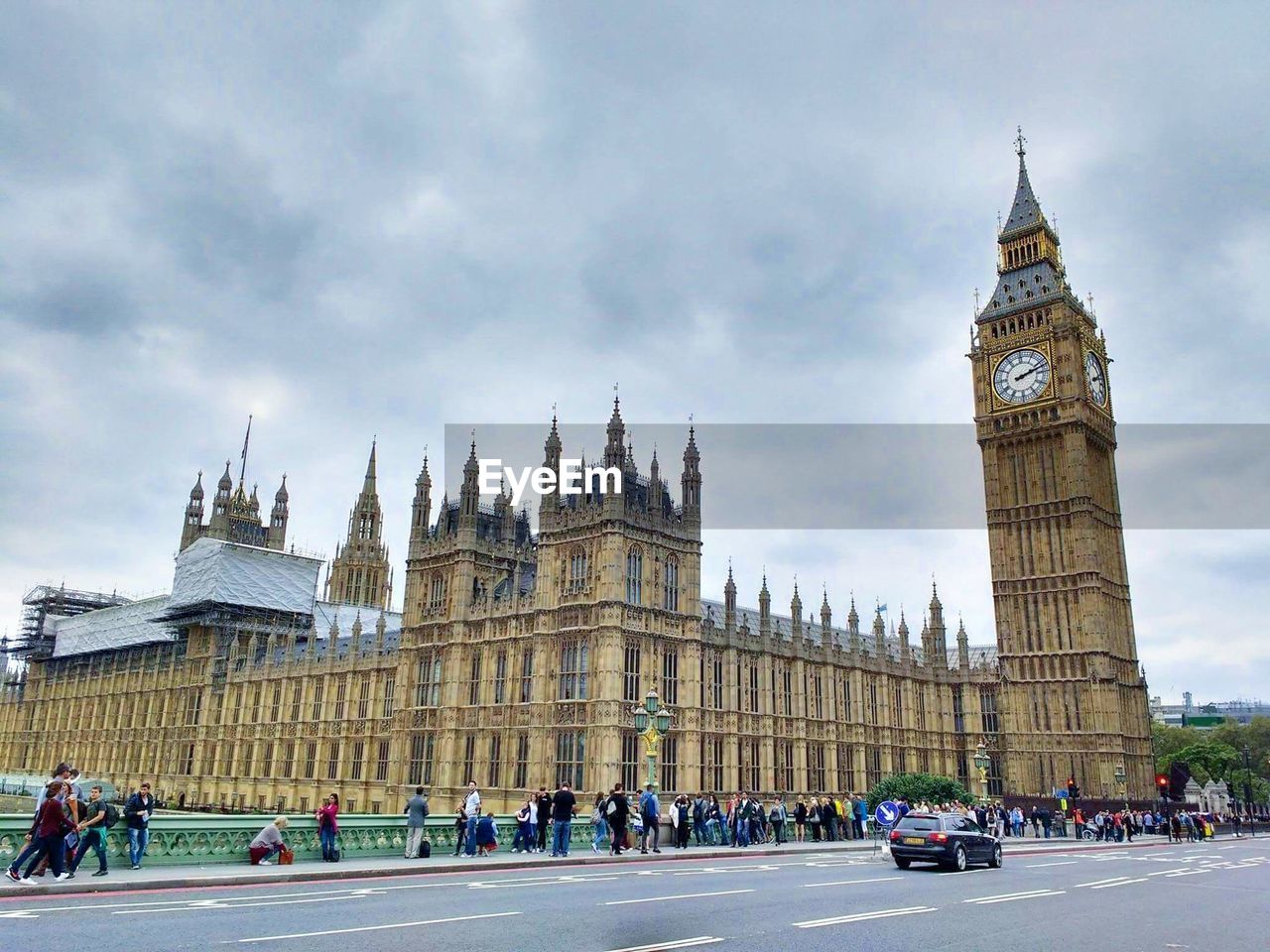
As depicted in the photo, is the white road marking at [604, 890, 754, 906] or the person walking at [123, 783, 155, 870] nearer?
the white road marking at [604, 890, 754, 906]

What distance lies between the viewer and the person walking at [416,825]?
79.1ft

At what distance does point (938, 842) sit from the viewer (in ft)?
83.2

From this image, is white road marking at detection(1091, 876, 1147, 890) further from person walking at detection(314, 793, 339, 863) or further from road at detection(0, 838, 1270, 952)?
person walking at detection(314, 793, 339, 863)

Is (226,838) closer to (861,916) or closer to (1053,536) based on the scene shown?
(861,916)

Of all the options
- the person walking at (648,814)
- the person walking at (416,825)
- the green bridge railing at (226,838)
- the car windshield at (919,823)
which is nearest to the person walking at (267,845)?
the green bridge railing at (226,838)

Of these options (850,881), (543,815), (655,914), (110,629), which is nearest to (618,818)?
(543,815)

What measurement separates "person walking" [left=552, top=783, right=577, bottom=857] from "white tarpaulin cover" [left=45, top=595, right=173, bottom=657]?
7990 centimetres

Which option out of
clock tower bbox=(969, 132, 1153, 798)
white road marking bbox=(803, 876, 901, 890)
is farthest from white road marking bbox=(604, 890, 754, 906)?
clock tower bbox=(969, 132, 1153, 798)

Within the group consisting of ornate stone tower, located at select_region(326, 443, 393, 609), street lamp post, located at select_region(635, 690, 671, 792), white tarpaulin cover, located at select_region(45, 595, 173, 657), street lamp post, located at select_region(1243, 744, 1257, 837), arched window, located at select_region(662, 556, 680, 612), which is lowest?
street lamp post, located at select_region(1243, 744, 1257, 837)

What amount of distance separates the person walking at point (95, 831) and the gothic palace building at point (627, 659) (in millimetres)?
27957

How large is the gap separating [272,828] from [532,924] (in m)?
10.9

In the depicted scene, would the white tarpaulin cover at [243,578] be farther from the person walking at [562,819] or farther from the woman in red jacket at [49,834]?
the woman in red jacket at [49,834]

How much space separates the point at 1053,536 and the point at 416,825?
6154 cm

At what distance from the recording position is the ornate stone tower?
118m
